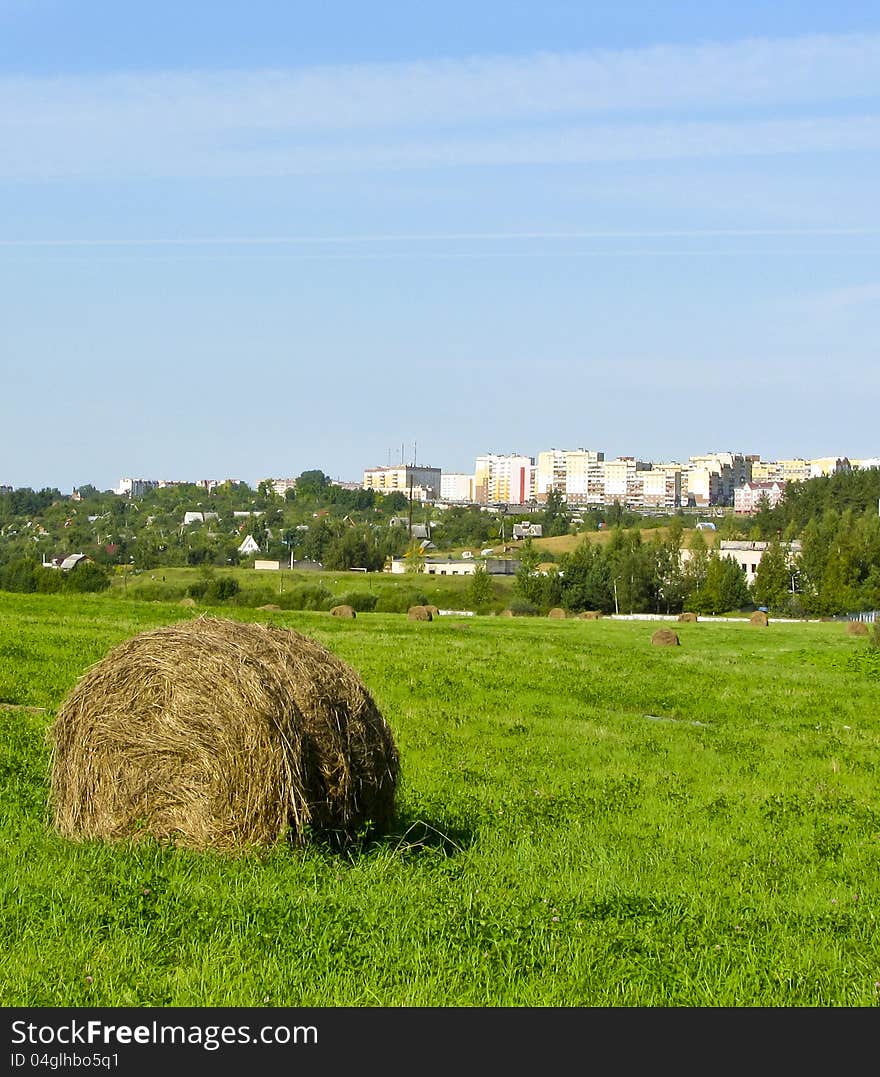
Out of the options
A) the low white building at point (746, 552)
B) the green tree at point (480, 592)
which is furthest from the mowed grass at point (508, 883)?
the low white building at point (746, 552)

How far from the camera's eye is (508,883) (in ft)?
34.7

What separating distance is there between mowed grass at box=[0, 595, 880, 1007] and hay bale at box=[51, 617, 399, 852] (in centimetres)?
31

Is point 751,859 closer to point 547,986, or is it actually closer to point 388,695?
point 547,986

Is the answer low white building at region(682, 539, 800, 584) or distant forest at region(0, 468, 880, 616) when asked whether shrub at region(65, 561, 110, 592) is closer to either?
distant forest at region(0, 468, 880, 616)

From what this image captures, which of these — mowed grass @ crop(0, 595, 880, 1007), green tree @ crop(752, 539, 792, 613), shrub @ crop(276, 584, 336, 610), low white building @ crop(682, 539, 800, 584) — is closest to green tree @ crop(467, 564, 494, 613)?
green tree @ crop(752, 539, 792, 613)

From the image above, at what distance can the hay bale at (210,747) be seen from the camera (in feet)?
33.9

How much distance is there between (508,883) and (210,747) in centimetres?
263

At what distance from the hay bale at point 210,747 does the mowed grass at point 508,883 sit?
0.31m

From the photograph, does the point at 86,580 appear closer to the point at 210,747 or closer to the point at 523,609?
the point at 523,609

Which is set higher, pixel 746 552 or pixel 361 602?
pixel 746 552

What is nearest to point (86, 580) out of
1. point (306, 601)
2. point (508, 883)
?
point (306, 601)
